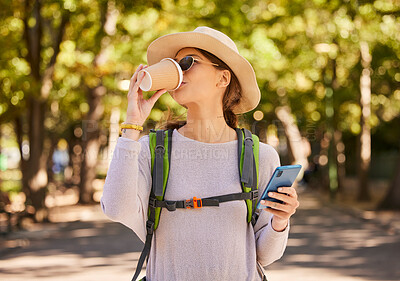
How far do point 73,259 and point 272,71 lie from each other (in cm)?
2117

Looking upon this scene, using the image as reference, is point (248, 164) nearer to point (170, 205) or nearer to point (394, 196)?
point (170, 205)

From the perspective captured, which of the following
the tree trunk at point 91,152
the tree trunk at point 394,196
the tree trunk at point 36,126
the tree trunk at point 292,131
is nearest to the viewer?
the tree trunk at point 36,126

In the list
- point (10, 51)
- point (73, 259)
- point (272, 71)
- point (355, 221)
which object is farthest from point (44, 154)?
point (272, 71)

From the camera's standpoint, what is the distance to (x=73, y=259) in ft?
37.0

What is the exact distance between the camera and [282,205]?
2.60 meters

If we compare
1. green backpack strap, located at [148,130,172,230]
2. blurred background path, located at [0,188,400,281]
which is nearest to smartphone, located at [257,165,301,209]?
green backpack strap, located at [148,130,172,230]

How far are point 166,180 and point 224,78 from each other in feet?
1.87

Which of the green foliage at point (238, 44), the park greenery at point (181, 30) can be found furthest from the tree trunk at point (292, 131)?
the green foliage at point (238, 44)

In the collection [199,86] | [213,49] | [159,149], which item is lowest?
[159,149]

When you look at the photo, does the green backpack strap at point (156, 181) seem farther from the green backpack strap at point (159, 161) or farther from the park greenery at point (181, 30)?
the park greenery at point (181, 30)

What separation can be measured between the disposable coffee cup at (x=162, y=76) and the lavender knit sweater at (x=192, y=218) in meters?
0.23

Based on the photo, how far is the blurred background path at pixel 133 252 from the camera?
9500 mm

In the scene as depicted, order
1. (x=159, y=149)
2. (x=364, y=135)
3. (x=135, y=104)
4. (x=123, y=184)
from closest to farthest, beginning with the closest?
(x=123, y=184)
(x=135, y=104)
(x=159, y=149)
(x=364, y=135)

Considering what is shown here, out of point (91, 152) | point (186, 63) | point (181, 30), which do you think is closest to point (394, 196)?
point (181, 30)
